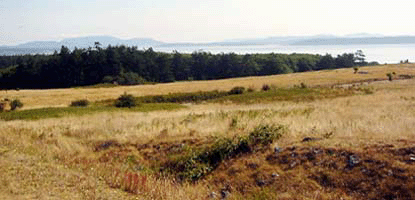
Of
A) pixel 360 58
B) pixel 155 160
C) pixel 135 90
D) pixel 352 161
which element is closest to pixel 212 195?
pixel 352 161

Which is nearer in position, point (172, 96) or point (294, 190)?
point (294, 190)

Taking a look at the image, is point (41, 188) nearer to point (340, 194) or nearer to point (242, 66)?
point (340, 194)

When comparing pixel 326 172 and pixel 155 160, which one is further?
pixel 155 160

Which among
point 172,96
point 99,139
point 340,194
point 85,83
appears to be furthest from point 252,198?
point 85,83

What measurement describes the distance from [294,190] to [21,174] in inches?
233

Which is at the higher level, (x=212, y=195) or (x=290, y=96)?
(x=212, y=195)

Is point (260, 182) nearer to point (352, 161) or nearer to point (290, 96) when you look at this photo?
point (352, 161)

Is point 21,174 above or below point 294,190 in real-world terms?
above

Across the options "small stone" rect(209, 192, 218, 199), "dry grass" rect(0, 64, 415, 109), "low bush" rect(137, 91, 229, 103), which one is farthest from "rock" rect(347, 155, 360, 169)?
"dry grass" rect(0, 64, 415, 109)

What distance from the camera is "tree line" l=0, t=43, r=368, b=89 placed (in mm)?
102062

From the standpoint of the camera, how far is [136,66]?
359 feet

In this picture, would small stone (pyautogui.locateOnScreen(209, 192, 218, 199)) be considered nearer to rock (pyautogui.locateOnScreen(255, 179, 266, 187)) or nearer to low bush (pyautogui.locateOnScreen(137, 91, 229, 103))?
rock (pyautogui.locateOnScreen(255, 179, 266, 187))

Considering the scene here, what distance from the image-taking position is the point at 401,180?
333 inches

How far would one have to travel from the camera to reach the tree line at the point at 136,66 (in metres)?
102
